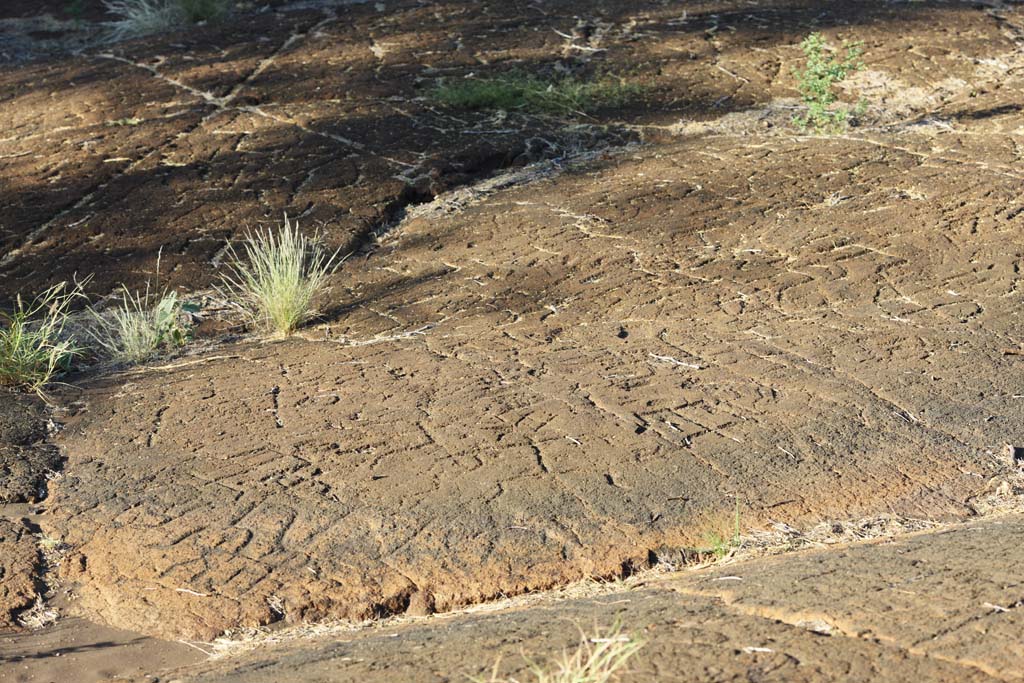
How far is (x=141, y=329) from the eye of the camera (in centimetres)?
580

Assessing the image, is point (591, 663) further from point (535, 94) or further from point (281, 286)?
point (535, 94)

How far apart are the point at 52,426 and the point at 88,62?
598 cm

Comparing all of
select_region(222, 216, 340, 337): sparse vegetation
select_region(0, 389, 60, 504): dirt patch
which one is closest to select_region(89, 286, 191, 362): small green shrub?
select_region(222, 216, 340, 337): sparse vegetation

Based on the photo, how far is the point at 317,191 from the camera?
7.52m

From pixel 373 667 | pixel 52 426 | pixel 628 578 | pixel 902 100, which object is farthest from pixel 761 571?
pixel 902 100

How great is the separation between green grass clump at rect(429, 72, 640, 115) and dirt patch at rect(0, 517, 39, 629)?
17.1 feet

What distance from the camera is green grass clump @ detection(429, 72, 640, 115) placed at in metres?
8.56

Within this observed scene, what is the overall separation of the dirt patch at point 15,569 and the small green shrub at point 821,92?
18.2ft

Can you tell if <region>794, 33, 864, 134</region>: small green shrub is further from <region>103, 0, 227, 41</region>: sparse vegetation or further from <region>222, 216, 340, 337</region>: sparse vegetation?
<region>103, 0, 227, 41</region>: sparse vegetation

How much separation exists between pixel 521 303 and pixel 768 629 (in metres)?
3.16

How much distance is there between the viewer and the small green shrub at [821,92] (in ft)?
25.4

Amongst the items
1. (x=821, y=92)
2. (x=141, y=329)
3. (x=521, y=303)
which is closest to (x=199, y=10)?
(x=821, y=92)

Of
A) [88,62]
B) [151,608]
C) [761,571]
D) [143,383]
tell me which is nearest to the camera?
[761,571]

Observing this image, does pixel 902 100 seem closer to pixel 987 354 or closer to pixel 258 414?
pixel 987 354
